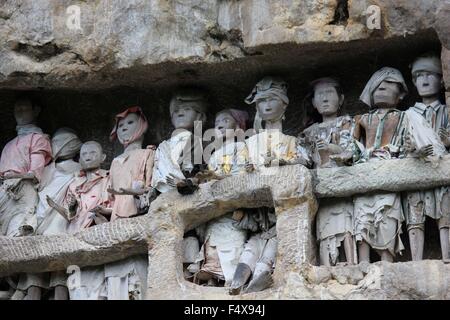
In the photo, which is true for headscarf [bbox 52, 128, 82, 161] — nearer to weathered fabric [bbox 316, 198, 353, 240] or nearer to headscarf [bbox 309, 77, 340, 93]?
headscarf [bbox 309, 77, 340, 93]

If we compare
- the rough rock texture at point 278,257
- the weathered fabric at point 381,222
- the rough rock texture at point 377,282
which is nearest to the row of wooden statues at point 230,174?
the weathered fabric at point 381,222

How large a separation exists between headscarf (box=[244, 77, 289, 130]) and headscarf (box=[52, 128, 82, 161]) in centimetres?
139

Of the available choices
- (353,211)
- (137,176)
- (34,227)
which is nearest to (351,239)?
(353,211)

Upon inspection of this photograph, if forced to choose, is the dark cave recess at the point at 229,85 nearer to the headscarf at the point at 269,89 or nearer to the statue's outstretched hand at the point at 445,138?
the headscarf at the point at 269,89

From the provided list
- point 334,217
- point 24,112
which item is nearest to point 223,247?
point 334,217

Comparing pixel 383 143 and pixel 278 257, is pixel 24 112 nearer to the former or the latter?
pixel 278 257

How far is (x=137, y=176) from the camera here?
10445 millimetres

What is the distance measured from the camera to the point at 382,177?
9.64m

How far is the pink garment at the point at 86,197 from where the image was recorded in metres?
10.4

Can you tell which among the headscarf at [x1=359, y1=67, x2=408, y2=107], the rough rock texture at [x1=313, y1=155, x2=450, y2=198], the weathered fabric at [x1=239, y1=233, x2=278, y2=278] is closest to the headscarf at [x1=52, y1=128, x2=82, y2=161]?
the weathered fabric at [x1=239, y1=233, x2=278, y2=278]

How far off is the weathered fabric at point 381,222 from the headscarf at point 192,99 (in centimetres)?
161

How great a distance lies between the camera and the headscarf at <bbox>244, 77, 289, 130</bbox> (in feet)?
34.1

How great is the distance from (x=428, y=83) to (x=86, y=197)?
8.25 ft
